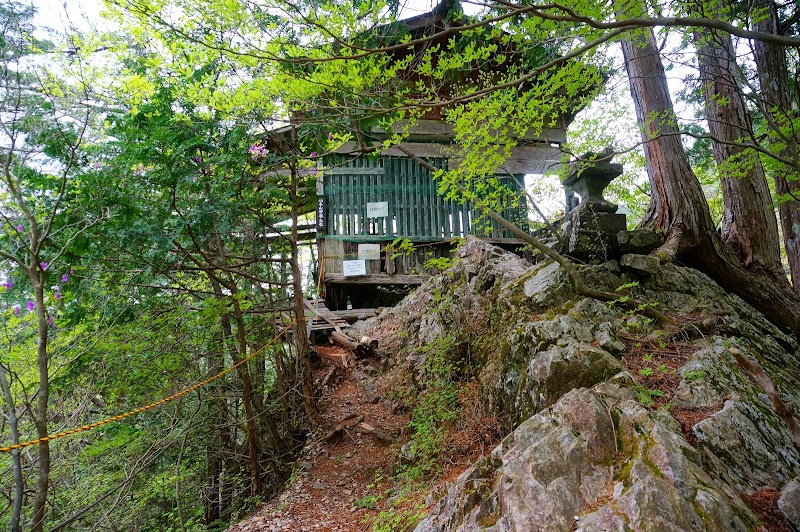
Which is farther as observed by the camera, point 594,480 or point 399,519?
point 399,519

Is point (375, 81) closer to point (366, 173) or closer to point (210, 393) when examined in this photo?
point (210, 393)

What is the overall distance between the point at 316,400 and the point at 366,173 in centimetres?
568

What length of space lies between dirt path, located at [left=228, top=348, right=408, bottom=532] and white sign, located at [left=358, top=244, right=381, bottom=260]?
3655 mm

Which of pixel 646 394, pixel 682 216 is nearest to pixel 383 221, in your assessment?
pixel 682 216

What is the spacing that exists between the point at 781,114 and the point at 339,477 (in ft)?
19.3

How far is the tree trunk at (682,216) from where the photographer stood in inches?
189

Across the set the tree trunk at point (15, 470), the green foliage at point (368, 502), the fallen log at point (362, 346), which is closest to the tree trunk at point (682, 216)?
the green foliage at point (368, 502)

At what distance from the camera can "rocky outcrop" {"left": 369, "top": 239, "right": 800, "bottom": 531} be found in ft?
7.51

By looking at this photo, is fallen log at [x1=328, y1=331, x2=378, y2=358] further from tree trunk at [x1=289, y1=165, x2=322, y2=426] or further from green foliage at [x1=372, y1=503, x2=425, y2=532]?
green foliage at [x1=372, y1=503, x2=425, y2=532]

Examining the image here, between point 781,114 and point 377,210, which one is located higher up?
point 377,210

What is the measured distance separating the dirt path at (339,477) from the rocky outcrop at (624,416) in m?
1.64

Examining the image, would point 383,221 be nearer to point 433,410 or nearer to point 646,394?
point 433,410

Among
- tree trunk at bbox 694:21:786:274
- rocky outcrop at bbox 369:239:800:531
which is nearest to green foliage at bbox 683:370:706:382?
rocky outcrop at bbox 369:239:800:531

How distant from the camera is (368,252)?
9.80m
